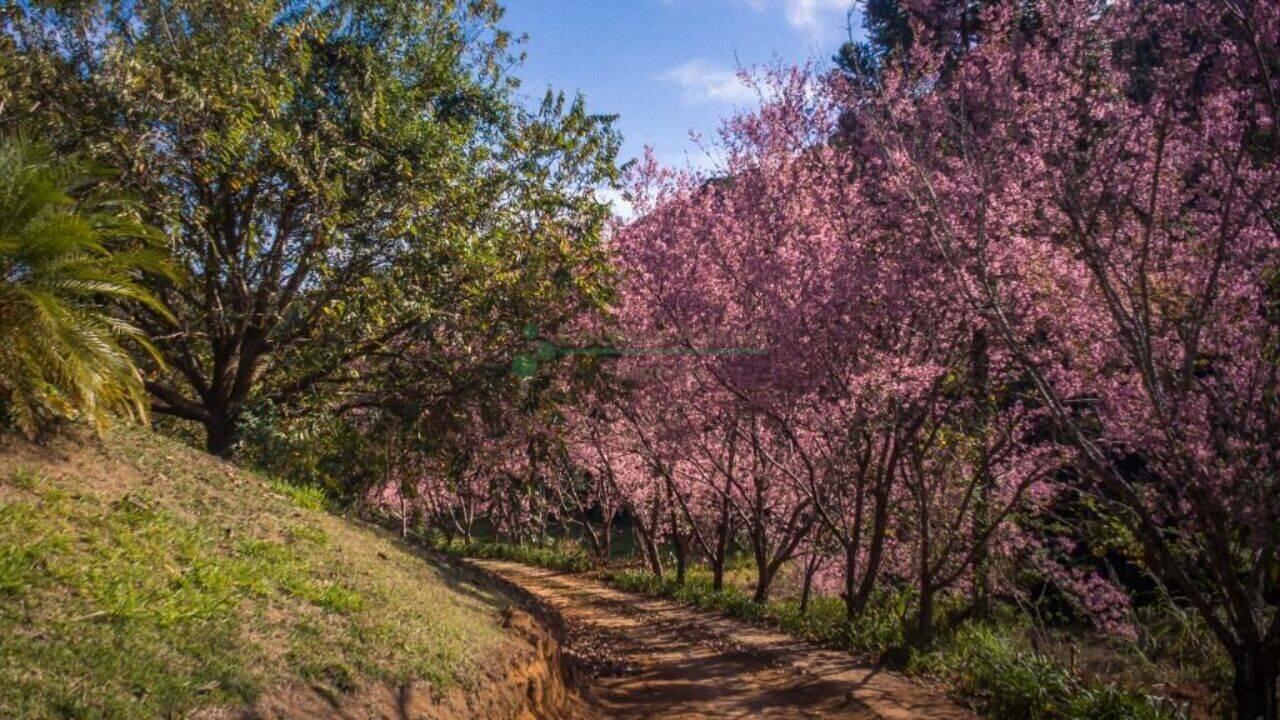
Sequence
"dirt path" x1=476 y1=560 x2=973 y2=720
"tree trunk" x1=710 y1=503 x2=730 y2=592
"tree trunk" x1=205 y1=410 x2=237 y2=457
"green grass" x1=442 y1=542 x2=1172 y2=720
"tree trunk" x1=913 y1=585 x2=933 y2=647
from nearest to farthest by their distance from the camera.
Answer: "green grass" x1=442 y1=542 x2=1172 y2=720
"dirt path" x1=476 y1=560 x2=973 y2=720
"tree trunk" x1=913 y1=585 x2=933 y2=647
"tree trunk" x1=205 y1=410 x2=237 y2=457
"tree trunk" x1=710 y1=503 x2=730 y2=592

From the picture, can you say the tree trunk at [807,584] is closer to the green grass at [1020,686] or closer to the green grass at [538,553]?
the green grass at [1020,686]

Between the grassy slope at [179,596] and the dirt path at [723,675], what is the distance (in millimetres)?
2764

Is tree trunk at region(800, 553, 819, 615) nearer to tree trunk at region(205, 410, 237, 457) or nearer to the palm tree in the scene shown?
tree trunk at region(205, 410, 237, 457)

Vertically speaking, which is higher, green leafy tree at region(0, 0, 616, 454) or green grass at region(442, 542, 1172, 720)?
green leafy tree at region(0, 0, 616, 454)

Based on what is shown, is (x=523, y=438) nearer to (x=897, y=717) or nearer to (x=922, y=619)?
(x=922, y=619)

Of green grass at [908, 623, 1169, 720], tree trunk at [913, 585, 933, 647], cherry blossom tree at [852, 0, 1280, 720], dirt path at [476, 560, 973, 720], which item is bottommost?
dirt path at [476, 560, 973, 720]

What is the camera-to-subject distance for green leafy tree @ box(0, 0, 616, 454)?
1083 centimetres

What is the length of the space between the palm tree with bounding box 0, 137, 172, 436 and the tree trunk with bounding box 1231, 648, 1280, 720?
970 centimetres

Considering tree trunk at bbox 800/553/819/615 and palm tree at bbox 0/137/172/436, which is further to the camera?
tree trunk at bbox 800/553/819/615

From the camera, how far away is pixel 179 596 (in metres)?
5.84

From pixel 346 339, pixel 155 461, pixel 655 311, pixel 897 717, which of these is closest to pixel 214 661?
pixel 155 461

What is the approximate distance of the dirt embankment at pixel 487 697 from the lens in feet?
18.2

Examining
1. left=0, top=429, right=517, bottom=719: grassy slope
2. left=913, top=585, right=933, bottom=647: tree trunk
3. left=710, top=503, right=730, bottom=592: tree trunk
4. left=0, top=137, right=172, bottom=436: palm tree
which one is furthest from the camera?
left=710, top=503, right=730, bottom=592: tree trunk

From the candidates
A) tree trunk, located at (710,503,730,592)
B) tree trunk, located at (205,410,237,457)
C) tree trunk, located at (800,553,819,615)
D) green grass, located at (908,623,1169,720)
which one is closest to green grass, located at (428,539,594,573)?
tree trunk, located at (710,503,730,592)
